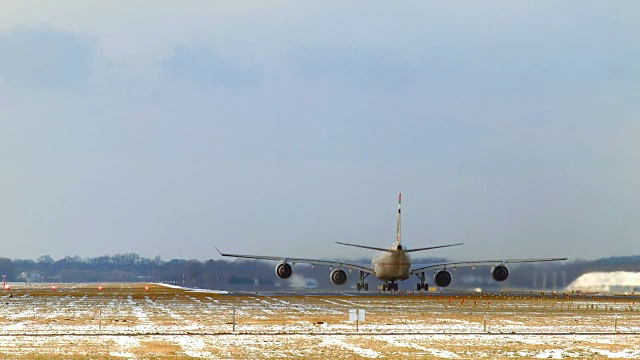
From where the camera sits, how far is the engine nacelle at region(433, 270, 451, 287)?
347 feet

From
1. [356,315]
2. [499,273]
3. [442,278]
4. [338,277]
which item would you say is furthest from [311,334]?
[338,277]

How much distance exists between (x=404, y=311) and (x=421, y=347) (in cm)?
2585

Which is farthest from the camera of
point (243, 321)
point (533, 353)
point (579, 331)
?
point (243, 321)

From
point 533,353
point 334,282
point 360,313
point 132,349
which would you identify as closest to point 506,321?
point 360,313

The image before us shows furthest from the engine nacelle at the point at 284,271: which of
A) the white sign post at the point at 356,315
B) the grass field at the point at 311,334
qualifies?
the white sign post at the point at 356,315

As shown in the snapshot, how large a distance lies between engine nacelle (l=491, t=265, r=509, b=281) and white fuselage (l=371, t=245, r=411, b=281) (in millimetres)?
9597

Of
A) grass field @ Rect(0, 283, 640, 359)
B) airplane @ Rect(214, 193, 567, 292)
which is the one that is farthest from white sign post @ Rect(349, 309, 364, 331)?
airplane @ Rect(214, 193, 567, 292)

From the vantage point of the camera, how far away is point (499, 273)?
10288 centimetres

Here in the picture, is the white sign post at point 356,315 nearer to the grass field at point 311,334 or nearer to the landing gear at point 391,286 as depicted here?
the grass field at point 311,334

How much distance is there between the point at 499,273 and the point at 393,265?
12201 mm

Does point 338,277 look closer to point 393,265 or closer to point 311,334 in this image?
point 393,265

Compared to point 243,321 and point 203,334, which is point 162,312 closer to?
point 243,321

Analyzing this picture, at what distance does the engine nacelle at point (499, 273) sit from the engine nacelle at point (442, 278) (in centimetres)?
581

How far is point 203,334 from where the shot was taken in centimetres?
4025
